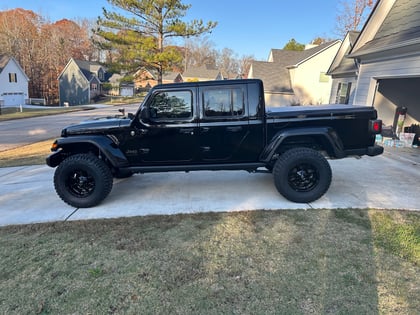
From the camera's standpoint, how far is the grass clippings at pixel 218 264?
7.66 ft

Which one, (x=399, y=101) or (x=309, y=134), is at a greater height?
(x=399, y=101)

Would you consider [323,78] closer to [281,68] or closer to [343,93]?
[281,68]

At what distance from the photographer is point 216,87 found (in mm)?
4297

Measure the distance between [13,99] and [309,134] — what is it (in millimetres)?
43001

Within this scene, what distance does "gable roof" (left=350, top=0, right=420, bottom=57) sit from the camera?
24.1 feet

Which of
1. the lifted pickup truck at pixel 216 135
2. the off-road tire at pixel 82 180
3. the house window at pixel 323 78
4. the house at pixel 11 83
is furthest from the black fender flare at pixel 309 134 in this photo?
the house at pixel 11 83

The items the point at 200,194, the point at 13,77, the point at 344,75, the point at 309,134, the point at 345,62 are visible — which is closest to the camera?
the point at 309,134

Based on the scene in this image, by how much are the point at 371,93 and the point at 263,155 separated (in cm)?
671

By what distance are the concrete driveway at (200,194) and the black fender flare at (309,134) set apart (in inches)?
30.5

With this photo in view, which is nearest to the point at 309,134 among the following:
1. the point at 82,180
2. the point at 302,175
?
the point at 302,175

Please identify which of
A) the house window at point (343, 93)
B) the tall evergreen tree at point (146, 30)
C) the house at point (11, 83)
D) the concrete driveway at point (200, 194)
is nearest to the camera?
the concrete driveway at point (200, 194)

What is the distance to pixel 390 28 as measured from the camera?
8820mm

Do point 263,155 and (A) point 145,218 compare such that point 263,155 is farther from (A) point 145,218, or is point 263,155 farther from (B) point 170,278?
(B) point 170,278

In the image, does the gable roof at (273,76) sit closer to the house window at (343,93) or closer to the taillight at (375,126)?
the house window at (343,93)
